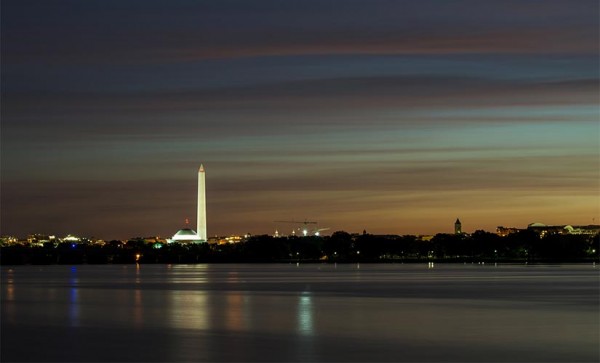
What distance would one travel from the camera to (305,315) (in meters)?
51.9

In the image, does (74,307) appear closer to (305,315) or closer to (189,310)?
(189,310)

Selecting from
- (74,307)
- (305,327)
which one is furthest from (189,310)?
(305,327)

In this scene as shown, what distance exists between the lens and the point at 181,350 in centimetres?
3656

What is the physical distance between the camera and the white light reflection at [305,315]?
4378cm

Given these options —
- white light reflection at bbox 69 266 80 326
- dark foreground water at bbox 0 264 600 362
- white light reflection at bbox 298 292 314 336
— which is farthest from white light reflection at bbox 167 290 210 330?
white light reflection at bbox 69 266 80 326

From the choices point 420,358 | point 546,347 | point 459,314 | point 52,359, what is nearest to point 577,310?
point 459,314

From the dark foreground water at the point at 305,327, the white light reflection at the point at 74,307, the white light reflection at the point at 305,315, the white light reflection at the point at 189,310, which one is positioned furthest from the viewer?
the white light reflection at the point at 74,307

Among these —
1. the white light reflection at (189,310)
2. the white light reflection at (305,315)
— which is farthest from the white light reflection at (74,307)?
the white light reflection at (305,315)

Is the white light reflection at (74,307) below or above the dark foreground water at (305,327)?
above

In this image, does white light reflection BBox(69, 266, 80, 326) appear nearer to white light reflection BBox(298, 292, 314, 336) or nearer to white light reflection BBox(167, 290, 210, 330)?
white light reflection BBox(167, 290, 210, 330)

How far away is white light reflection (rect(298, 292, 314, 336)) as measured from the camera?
1724 inches

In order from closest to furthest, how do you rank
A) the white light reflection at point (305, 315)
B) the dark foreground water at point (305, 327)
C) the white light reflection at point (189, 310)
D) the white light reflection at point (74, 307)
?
the dark foreground water at point (305, 327), the white light reflection at point (305, 315), the white light reflection at point (189, 310), the white light reflection at point (74, 307)

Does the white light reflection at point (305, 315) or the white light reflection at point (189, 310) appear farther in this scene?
the white light reflection at point (189, 310)

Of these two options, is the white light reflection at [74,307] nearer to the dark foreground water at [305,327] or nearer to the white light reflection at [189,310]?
the dark foreground water at [305,327]
